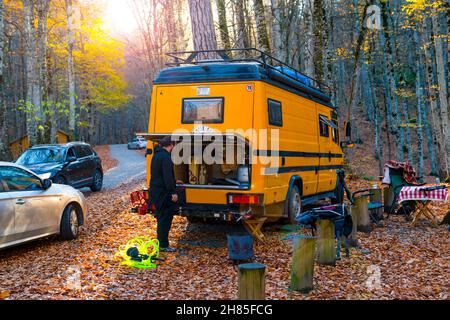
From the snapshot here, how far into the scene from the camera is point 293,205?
935 cm

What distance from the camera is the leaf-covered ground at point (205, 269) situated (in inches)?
228

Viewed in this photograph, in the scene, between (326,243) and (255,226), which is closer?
(326,243)

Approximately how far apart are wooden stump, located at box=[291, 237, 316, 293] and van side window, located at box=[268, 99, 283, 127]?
2.95 meters

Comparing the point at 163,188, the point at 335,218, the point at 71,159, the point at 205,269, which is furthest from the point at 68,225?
the point at 71,159

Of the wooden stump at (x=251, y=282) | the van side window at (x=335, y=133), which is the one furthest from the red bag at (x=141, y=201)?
the van side window at (x=335, y=133)

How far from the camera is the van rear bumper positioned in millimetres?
7867

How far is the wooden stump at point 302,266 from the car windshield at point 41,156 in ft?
35.3

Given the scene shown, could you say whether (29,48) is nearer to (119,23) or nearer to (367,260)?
(119,23)

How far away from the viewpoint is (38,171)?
13.6m

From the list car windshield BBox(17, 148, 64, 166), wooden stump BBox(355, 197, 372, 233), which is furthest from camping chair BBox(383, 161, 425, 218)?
car windshield BBox(17, 148, 64, 166)

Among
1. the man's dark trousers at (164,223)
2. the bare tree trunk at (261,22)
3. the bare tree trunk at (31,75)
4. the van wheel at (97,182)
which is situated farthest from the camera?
the bare tree trunk at (31,75)

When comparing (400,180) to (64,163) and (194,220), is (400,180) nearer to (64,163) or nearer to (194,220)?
(194,220)

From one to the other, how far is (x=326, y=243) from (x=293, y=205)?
248cm

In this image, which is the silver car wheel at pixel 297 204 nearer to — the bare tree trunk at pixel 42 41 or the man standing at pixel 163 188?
the man standing at pixel 163 188
